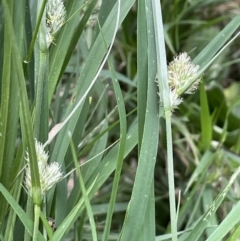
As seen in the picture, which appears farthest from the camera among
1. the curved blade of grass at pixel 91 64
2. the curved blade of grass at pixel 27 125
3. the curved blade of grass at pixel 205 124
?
the curved blade of grass at pixel 205 124

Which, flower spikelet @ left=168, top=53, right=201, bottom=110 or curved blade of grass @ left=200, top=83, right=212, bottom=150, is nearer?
flower spikelet @ left=168, top=53, right=201, bottom=110

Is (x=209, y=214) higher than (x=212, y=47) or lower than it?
lower

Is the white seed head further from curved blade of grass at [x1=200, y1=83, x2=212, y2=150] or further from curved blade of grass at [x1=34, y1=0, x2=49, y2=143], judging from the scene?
curved blade of grass at [x1=200, y1=83, x2=212, y2=150]

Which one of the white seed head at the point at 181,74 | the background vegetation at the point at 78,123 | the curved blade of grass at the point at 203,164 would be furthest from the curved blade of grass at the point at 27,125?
the curved blade of grass at the point at 203,164

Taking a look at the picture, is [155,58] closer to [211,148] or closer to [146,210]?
[146,210]

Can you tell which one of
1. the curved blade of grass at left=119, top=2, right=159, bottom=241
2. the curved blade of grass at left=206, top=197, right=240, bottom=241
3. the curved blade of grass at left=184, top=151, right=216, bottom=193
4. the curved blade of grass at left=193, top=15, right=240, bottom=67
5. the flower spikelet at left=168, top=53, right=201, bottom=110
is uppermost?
the curved blade of grass at left=193, top=15, right=240, bottom=67

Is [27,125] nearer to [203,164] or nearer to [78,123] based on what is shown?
[78,123]

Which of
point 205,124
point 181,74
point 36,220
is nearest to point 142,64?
point 181,74

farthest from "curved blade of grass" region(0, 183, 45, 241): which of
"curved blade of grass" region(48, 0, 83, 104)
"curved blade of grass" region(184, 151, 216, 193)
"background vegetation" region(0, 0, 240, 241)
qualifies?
"curved blade of grass" region(184, 151, 216, 193)

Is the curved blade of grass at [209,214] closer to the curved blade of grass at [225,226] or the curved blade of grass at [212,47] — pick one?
the curved blade of grass at [225,226]

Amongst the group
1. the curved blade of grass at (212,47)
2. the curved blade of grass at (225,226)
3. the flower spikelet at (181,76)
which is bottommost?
the curved blade of grass at (225,226)

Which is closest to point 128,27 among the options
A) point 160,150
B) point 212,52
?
point 160,150

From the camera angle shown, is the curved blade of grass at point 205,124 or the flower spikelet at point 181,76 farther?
the curved blade of grass at point 205,124
